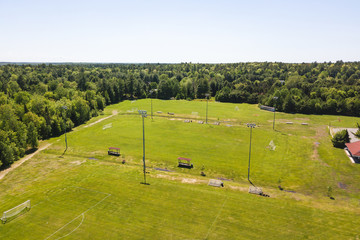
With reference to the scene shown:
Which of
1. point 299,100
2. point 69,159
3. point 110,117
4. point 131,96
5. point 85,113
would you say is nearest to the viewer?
point 69,159

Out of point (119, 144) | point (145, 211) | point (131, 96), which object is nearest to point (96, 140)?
point (119, 144)

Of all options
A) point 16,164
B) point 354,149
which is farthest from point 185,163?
point 354,149

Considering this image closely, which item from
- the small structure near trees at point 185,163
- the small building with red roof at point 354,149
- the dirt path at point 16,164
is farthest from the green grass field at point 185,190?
the small building with red roof at point 354,149

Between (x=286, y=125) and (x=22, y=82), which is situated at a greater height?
(x=22, y=82)

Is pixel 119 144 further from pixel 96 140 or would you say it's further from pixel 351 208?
pixel 351 208

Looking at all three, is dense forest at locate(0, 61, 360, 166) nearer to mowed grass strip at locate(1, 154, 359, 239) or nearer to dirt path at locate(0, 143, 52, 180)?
dirt path at locate(0, 143, 52, 180)

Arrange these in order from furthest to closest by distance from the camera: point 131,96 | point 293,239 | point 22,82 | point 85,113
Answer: point 131,96 → point 22,82 → point 85,113 → point 293,239

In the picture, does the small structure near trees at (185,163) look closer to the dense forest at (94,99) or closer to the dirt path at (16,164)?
the dense forest at (94,99)

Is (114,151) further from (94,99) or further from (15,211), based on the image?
(94,99)

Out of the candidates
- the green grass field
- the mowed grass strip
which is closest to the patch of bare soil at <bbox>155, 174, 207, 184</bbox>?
the green grass field
